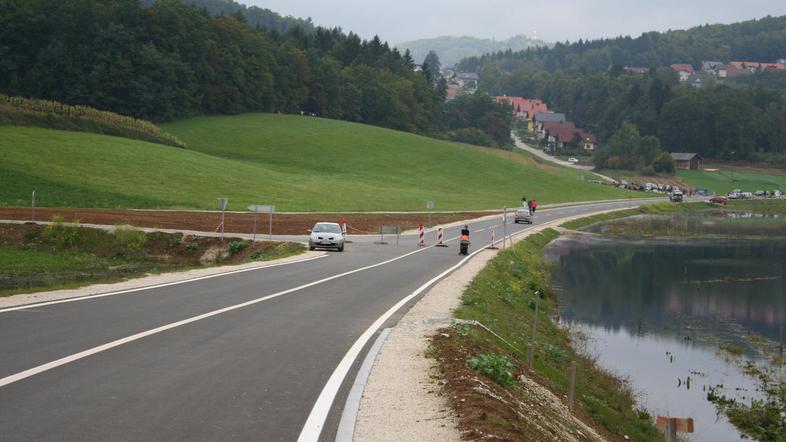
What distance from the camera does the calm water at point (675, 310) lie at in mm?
21455

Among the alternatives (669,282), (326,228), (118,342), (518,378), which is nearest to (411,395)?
(518,378)

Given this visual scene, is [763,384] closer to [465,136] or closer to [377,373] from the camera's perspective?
[377,373]

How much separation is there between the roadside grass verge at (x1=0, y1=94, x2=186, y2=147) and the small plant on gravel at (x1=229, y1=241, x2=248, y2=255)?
50.8 metres

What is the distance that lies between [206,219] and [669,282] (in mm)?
26744

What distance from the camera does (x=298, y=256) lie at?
118 ft

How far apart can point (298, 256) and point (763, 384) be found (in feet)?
64.6

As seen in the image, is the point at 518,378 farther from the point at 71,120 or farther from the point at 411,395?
the point at 71,120

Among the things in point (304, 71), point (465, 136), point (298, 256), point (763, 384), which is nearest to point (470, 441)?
point (763, 384)

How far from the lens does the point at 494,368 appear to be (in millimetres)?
12750

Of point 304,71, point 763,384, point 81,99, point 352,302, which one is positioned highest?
point 304,71

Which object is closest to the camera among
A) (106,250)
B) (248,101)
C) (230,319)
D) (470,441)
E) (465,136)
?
(470,441)

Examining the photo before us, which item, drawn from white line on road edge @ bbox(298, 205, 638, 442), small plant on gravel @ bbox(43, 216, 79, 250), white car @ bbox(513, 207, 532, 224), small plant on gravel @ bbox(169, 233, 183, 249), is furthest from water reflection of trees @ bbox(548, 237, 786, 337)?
small plant on gravel @ bbox(43, 216, 79, 250)

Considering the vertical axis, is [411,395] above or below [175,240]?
above

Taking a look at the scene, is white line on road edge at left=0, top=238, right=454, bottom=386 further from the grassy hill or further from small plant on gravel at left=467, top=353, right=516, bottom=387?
the grassy hill
